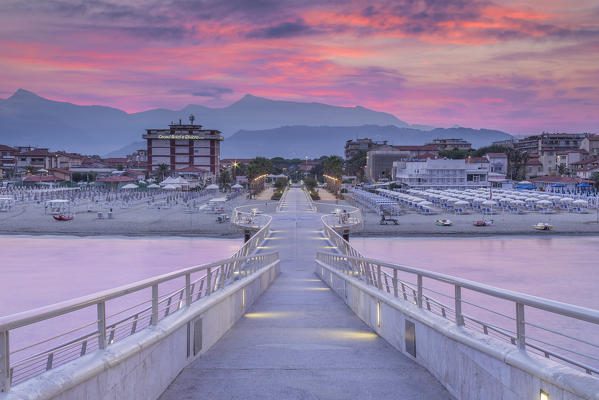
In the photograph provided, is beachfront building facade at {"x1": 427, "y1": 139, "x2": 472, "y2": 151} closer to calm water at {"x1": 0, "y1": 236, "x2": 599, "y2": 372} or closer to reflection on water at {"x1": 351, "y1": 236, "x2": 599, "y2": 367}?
reflection on water at {"x1": 351, "y1": 236, "x2": 599, "y2": 367}

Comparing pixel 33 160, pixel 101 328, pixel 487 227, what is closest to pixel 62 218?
pixel 487 227

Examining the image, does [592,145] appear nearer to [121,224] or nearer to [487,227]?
[487,227]

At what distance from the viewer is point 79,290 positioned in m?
22.8

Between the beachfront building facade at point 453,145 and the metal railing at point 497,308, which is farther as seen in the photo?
the beachfront building facade at point 453,145

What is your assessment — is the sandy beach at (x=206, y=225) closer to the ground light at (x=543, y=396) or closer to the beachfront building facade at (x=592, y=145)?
the ground light at (x=543, y=396)

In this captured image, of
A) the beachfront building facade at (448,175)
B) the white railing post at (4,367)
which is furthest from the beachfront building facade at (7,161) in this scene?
the white railing post at (4,367)

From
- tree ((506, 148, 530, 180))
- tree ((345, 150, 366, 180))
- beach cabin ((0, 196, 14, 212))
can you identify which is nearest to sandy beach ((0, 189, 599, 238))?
beach cabin ((0, 196, 14, 212))

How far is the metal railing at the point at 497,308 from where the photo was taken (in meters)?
3.36

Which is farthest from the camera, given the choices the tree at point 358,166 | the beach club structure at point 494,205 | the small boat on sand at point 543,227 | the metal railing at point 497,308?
the tree at point 358,166

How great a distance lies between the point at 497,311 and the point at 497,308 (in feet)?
9.42

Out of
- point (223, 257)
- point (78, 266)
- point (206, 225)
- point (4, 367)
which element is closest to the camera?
point (4, 367)

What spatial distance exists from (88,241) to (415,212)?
33.2 m

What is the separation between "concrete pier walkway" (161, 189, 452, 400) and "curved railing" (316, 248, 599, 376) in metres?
0.71

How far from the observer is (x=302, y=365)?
209 inches
